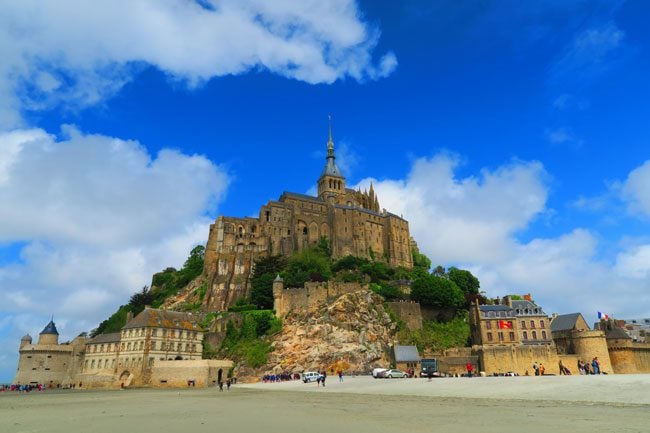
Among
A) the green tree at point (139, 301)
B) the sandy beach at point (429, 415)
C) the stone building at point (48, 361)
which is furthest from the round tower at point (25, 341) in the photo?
the sandy beach at point (429, 415)

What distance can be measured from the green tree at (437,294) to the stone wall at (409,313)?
2919 millimetres

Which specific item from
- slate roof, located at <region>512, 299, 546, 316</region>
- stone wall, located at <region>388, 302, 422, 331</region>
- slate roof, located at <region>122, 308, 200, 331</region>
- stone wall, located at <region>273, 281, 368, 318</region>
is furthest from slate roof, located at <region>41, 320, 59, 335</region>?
slate roof, located at <region>512, 299, 546, 316</region>

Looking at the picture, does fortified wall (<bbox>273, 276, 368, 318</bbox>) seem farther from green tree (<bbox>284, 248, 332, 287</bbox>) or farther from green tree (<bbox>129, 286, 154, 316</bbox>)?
green tree (<bbox>129, 286, 154, 316</bbox>)

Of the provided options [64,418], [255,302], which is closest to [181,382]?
[255,302]

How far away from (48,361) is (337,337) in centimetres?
3777

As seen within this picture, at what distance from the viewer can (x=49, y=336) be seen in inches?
2419

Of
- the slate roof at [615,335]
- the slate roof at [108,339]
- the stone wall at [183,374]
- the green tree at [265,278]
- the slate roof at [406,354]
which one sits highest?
the green tree at [265,278]

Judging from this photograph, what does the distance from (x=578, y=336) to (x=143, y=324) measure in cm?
4830

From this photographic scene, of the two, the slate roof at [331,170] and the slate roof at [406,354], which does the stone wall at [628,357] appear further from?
the slate roof at [331,170]

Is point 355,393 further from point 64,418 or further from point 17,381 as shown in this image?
point 17,381

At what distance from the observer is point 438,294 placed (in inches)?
2507

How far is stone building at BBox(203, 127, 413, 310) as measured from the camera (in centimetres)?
7531

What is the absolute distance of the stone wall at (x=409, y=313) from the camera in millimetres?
59812

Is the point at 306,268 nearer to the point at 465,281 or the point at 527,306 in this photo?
the point at 465,281
